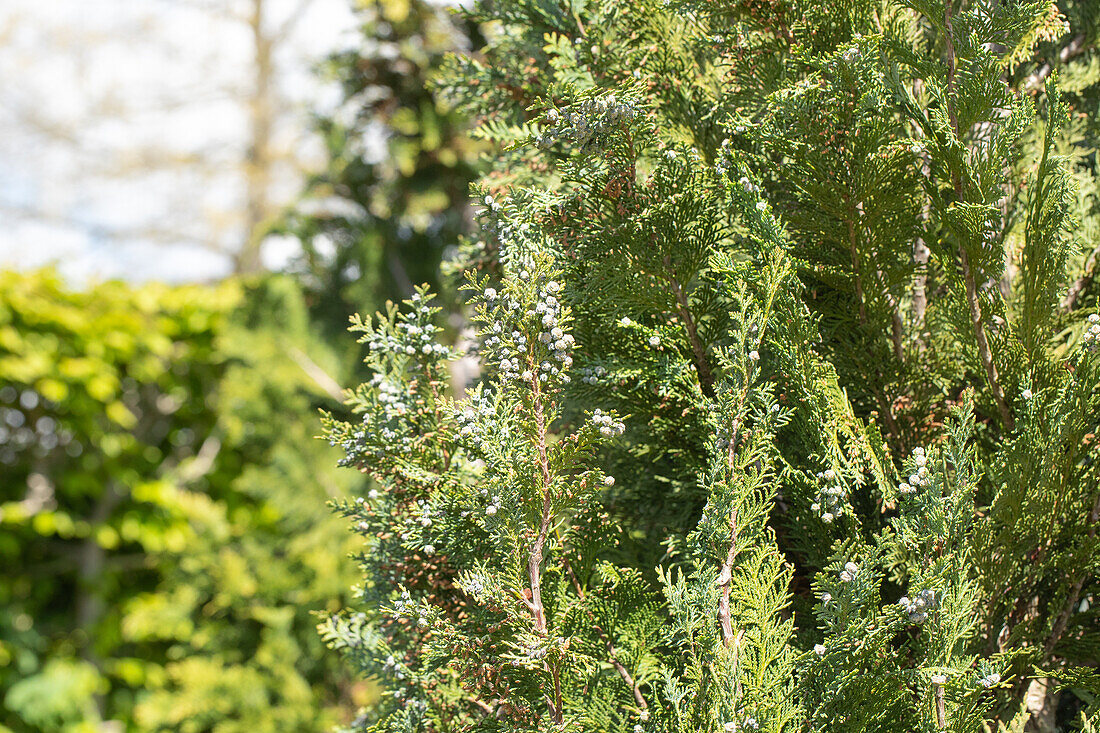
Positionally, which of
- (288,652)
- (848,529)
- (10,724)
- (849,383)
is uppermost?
(849,383)

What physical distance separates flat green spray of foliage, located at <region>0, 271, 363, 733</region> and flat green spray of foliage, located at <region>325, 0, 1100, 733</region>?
3476 millimetres

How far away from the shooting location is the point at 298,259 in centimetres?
503

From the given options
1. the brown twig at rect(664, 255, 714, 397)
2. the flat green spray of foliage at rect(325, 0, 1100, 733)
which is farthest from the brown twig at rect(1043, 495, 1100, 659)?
the brown twig at rect(664, 255, 714, 397)

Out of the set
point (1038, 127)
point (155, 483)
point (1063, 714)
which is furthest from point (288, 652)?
point (1038, 127)

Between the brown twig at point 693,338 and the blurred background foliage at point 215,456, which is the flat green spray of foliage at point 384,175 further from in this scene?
the brown twig at point 693,338

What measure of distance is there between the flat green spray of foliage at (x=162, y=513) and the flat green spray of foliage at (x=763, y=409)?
3.48 meters

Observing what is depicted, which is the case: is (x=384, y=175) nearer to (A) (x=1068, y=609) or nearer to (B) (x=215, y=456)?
(B) (x=215, y=456)

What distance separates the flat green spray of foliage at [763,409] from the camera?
1.22 meters

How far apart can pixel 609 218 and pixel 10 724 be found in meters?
5.73

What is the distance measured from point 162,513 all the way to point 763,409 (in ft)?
17.1

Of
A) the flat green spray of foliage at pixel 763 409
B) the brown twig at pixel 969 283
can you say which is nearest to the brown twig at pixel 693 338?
the flat green spray of foliage at pixel 763 409

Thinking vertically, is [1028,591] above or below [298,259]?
Result: below

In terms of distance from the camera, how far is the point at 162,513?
5.49 meters

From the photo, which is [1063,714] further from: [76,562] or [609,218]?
[76,562]
